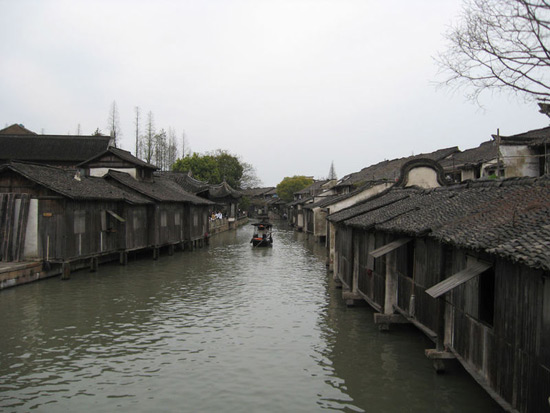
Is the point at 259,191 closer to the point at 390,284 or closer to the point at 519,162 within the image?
the point at 519,162

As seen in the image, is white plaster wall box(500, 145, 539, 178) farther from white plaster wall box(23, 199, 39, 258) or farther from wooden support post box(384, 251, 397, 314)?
white plaster wall box(23, 199, 39, 258)

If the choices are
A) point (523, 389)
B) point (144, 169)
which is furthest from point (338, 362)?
point (144, 169)

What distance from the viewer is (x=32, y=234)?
18625mm

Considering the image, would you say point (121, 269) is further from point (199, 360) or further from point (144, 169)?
point (199, 360)

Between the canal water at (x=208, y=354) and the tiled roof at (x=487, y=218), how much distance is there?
9.44ft

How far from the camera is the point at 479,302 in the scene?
24.1ft

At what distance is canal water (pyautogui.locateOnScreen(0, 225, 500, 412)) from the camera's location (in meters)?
8.09

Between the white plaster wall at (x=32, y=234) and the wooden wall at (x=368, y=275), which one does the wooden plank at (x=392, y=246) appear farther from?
the white plaster wall at (x=32, y=234)

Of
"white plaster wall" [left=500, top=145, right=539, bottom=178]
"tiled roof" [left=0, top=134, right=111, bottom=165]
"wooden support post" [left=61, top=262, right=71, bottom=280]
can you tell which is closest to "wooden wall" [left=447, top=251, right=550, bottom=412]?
"wooden support post" [left=61, top=262, right=71, bottom=280]

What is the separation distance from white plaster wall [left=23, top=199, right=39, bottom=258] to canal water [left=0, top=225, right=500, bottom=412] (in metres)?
1.41

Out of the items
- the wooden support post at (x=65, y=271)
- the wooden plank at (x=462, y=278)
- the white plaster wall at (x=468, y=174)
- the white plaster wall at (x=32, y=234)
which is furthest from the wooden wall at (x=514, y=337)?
the white plaster wall at (x=468, y=174)

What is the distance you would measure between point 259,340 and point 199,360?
197 centimetres

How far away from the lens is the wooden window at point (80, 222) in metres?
19.8

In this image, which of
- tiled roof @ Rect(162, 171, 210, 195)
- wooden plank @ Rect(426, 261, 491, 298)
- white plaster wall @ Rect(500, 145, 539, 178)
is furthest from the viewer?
tiled roof @ Rect(162, 171, 210, 195)
